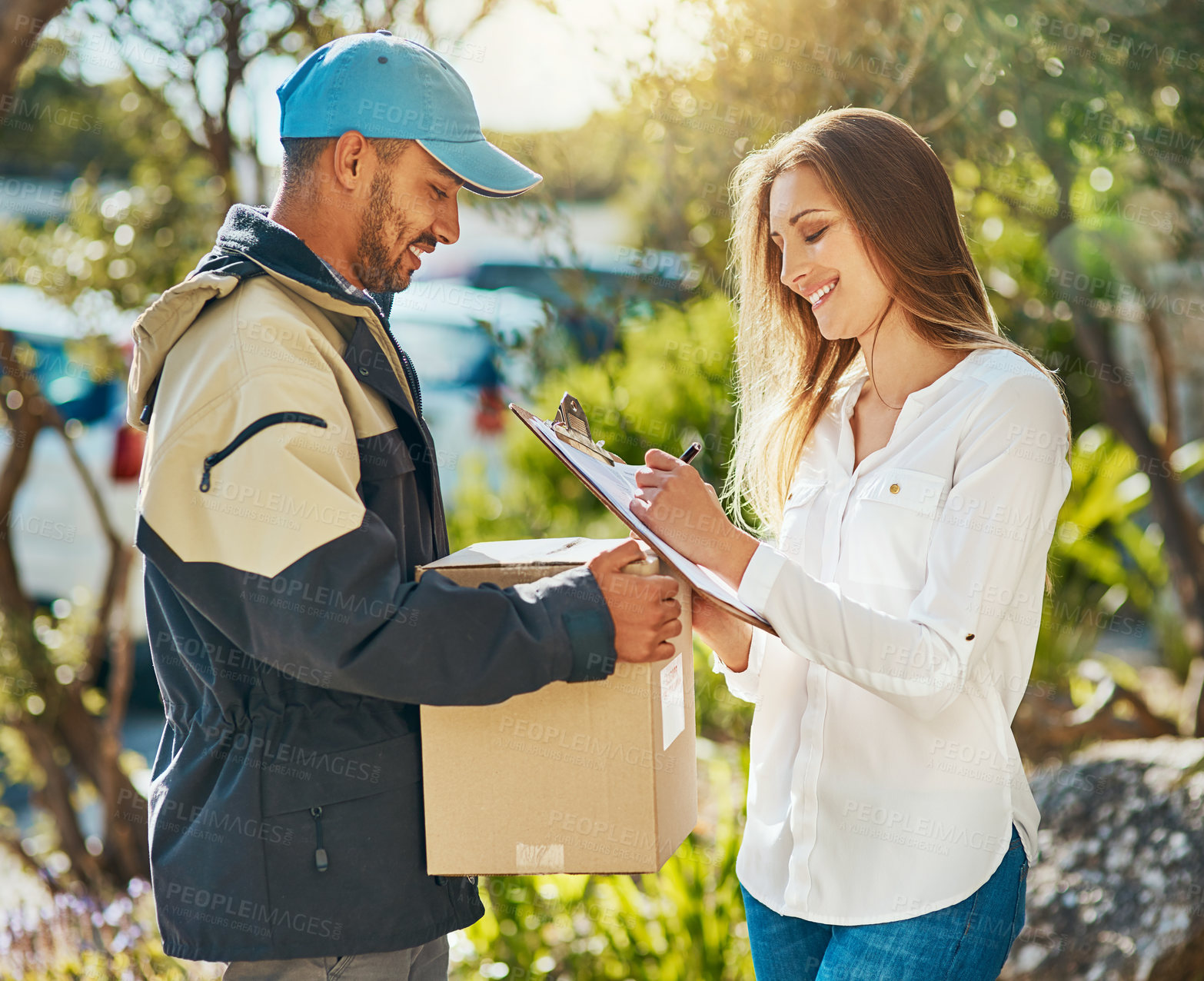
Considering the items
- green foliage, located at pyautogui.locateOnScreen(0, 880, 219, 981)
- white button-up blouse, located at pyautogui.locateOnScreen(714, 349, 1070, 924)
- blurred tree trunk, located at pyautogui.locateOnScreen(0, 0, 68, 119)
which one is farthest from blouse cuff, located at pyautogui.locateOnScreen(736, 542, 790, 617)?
blurred tree trunk, located at pyautogui.locateOnScreen(0, 0, 68, 119)

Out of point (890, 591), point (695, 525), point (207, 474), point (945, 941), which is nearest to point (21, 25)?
point (207, 474)

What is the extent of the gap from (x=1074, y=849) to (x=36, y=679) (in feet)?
12.1

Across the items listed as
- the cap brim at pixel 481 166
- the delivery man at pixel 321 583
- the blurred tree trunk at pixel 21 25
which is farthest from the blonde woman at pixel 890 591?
the blurred tree trunk at pixel 21 25

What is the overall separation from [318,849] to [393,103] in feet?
3.85

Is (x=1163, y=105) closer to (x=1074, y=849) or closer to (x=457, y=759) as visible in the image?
(x=1074, y=849)

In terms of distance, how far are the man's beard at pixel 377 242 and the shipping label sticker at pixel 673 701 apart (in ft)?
2.67

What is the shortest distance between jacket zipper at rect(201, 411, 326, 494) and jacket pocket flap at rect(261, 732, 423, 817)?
430mm

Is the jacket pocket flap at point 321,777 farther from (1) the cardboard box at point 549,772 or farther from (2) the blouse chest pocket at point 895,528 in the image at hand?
(2) the blouse chest pocket at point 895,528

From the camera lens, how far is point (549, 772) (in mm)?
1602

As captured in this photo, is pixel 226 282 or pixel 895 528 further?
pixel 895 528

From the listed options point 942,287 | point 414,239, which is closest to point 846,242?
point 942,287

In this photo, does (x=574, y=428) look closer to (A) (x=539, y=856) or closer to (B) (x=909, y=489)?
(B) (x=909, y=489)

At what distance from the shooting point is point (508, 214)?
348 centimetres

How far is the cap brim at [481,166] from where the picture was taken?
1794 millimetres
